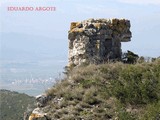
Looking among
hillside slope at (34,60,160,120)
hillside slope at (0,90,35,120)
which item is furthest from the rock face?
hillside slope at (0,90,35,120)

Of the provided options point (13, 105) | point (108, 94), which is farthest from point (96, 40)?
point (13, 105)

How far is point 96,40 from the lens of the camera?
17047 mm

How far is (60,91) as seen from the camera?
14539 mm

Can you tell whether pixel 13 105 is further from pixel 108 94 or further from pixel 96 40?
pixel 108 94

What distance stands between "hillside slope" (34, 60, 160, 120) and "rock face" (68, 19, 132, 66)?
1.22m

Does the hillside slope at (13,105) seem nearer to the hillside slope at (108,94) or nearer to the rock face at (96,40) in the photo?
the rock face at (96,40)

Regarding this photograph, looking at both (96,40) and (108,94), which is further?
(96,40)

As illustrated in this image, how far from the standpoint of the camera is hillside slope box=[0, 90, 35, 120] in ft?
193

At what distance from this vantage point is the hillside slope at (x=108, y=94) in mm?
12811

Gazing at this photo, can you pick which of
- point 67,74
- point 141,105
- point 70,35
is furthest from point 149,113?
point 70,35

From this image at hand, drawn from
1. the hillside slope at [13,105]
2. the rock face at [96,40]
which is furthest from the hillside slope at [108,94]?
the hillside slope at [13,105]

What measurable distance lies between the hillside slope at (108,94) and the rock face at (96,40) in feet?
4.00

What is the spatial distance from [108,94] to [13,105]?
52963 mm

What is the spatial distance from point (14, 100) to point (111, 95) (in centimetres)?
5625
